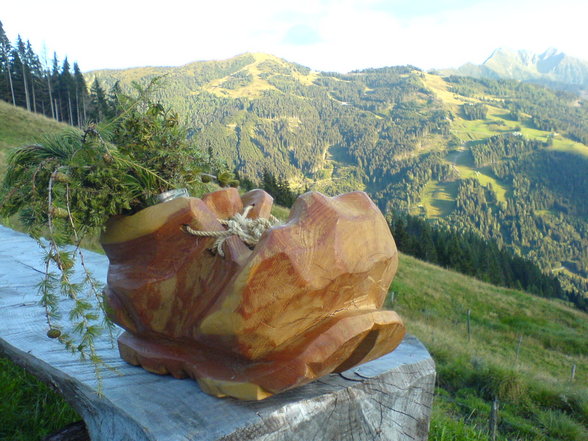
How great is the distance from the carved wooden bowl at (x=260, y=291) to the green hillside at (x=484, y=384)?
1.47 meters

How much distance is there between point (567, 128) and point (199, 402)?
228897 millimetres

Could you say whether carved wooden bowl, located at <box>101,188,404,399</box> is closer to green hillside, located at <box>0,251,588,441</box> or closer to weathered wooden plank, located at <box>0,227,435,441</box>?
weathered wooden plank, located at <box>0,227,435,441</box>

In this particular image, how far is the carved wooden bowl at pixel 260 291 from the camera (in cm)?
187

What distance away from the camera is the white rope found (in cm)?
210

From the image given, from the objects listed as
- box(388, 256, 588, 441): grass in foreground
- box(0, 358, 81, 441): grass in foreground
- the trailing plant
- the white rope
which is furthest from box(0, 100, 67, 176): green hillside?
the white rope

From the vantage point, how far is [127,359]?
8.41ft

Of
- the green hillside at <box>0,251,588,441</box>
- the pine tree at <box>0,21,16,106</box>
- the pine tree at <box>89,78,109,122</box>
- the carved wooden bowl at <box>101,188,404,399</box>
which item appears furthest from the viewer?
the pine tree at <box>0,21,16,106</box>

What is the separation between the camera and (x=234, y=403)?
2070 millimetres

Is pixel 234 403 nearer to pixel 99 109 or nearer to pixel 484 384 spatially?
pixel 99 109

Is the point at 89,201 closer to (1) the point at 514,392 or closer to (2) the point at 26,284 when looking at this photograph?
(2) the point at 26,284

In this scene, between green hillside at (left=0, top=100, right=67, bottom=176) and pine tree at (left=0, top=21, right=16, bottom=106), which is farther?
pine tree at (left=0, top=21, right=16, bottom=106)

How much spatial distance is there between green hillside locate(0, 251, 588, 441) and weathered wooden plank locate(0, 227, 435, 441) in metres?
0.50

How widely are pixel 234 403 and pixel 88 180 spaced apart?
1.26m

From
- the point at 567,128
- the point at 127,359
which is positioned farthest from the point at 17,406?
the point at 567,128
